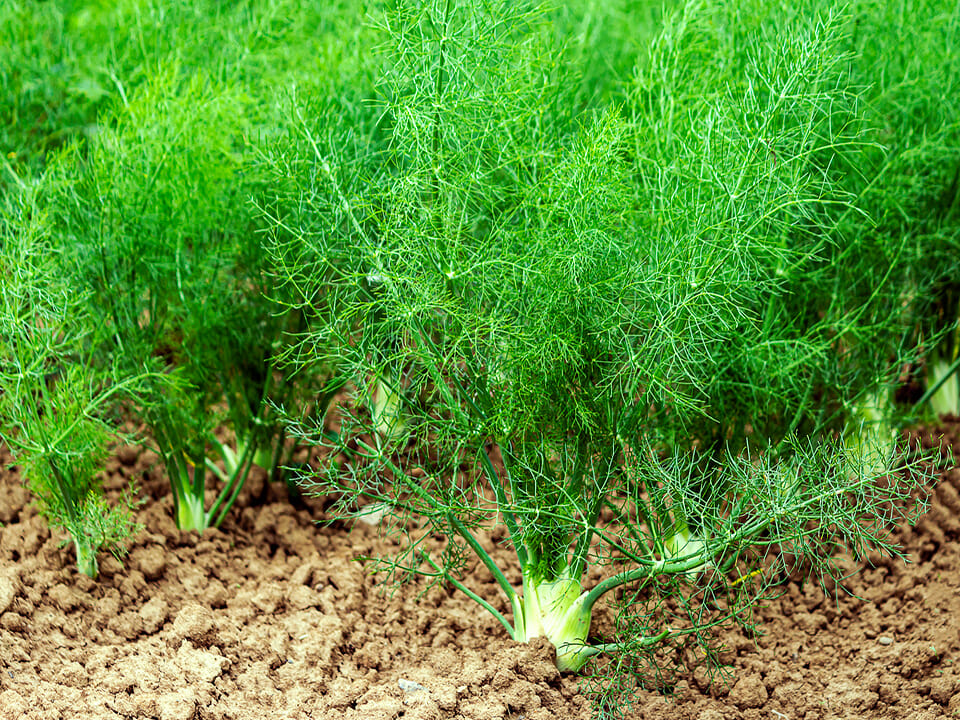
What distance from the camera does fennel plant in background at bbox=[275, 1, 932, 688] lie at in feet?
7.42

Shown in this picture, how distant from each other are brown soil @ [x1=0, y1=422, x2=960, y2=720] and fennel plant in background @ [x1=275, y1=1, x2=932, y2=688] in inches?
8.0

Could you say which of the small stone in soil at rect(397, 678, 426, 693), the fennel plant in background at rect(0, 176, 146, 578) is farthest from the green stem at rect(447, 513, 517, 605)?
the fennel plant in background at rect(0, 176, 146, 578)

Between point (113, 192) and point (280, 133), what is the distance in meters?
0.49

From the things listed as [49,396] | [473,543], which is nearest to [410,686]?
[473,543]

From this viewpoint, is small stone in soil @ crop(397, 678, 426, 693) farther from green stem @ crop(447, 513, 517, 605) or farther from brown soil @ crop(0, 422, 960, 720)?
green stem @ crop(447, 513, 517, 605)

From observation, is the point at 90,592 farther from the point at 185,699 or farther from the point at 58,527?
the point at 185,699

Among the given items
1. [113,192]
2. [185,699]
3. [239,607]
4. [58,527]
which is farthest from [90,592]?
[113,192]

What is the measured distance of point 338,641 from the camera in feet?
8.70

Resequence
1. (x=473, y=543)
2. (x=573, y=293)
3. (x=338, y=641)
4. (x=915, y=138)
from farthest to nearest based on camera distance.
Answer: (x=915, y=138) < (x=338, y=641) < (x=473, y=543) < (x=573, y=293)

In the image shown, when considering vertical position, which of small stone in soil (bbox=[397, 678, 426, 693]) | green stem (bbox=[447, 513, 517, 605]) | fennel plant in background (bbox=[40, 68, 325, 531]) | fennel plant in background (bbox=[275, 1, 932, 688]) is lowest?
small stone in soil (bbox=[397, 678, 426, 693])

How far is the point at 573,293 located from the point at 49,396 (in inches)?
56.3

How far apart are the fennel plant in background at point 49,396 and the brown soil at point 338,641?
194 millimetres

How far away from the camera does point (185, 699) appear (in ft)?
7.68

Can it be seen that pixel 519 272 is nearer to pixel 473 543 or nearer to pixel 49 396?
pixel 473 543
